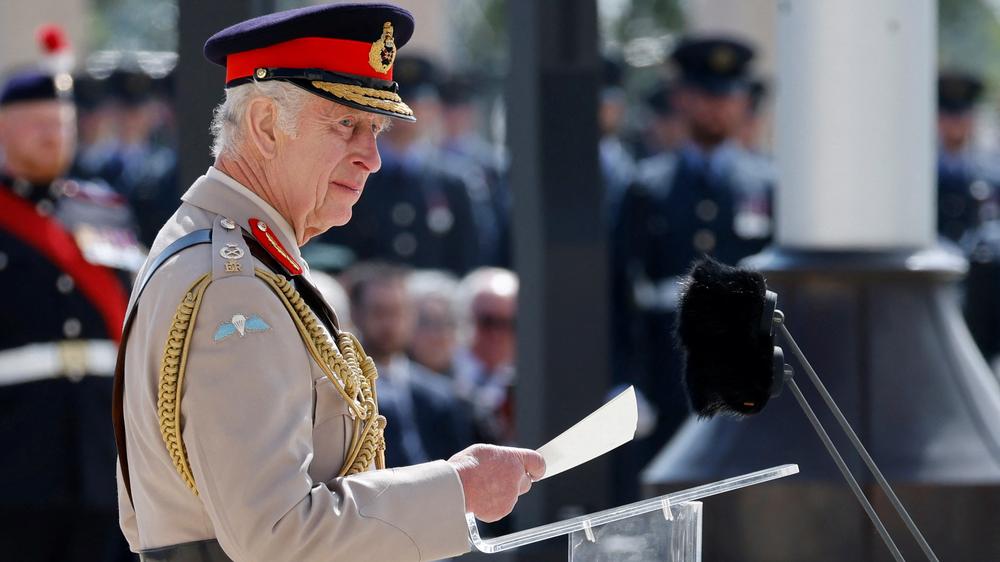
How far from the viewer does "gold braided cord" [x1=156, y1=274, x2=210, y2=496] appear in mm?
2623

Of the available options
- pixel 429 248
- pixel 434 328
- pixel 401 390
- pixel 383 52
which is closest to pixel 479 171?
pixel 429 248

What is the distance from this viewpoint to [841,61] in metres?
4.84

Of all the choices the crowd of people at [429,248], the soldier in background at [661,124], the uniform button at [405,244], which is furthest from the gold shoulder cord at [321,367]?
the uniform button at [405,244]

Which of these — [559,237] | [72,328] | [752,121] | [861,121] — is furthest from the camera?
[752,121]

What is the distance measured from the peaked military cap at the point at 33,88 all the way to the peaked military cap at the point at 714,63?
4.13 metres

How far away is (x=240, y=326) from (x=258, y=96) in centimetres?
39

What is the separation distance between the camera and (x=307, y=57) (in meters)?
2.82

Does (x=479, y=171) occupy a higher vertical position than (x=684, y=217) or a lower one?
lower

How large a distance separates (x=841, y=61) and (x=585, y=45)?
0.87m

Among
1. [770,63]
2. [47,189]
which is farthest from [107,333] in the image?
[770,63]

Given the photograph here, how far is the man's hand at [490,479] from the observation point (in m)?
2.72

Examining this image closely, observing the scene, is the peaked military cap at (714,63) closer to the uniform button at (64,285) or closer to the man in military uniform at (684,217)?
the man in military uniform at (684,217)

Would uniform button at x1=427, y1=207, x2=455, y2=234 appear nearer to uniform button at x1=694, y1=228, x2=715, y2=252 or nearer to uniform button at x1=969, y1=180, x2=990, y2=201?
uniform button at x1=694, y1=228, x2=715, y2=252

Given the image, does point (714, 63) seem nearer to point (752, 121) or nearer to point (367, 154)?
point (752, 121)
